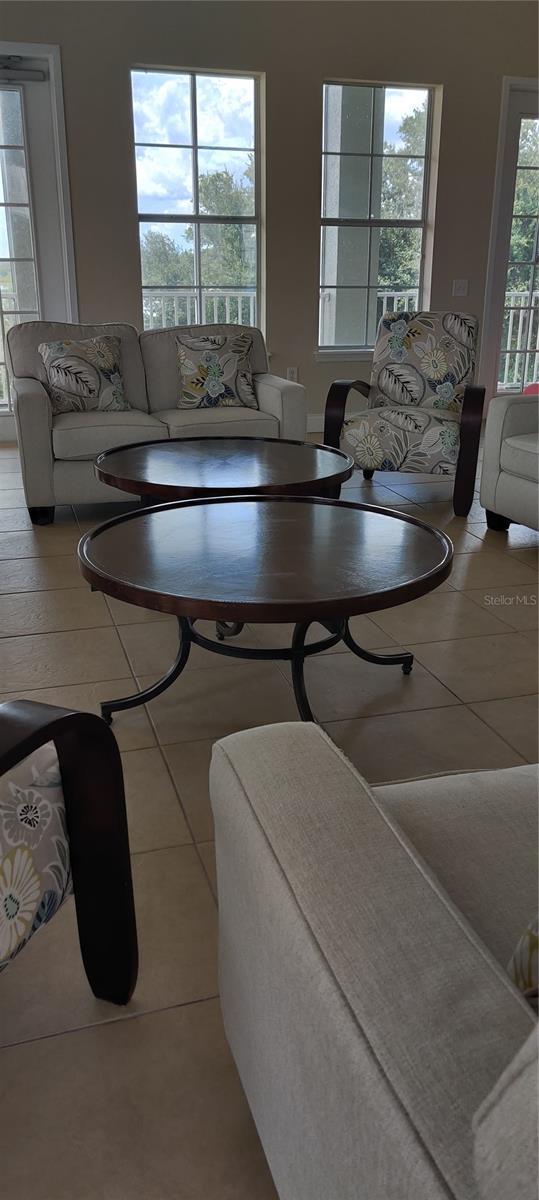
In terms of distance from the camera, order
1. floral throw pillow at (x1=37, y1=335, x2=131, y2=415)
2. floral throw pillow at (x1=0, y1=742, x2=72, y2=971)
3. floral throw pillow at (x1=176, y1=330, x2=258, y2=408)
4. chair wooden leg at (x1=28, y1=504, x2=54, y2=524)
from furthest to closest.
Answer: floral throw pillow at (x1=176, y1=330, x2=258, y2=408), floral throw pillow at (x1=37, y1=335, x2=131, y2=415), chair wooden leg at (x1=28, y1=504, x2=54, y2=524), floral throw pillow at (x1=0, y1=742, x2=72, y2=971)

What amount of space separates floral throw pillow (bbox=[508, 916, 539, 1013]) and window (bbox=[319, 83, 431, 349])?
568cm

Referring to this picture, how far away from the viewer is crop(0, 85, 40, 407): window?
5203 millimetres

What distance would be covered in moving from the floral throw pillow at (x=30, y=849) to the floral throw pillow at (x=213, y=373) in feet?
10.9

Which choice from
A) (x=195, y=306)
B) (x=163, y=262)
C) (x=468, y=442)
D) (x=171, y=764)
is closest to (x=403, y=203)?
(x=195, y=306)

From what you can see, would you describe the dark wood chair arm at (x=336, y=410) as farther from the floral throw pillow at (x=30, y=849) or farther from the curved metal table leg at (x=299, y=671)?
the floral throw pillow at (x=30, y=849)

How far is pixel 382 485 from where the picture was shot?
15.0 ft

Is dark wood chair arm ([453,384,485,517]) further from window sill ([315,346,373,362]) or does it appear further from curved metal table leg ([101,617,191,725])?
curved metal table leg ([101,617,191,725])

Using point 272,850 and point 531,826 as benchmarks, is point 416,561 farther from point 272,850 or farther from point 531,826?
point 272,850

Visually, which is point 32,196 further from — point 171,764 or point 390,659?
point 171,764

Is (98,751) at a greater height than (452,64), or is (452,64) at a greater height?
(452,64)

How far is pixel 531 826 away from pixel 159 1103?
0.64m

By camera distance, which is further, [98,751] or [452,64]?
[452,64]

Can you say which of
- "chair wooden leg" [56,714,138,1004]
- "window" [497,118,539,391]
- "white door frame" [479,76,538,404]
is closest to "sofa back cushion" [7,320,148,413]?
"white door frame" [479,76,538,404]

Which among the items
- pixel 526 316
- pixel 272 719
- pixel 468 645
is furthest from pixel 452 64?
pixel 272 719
